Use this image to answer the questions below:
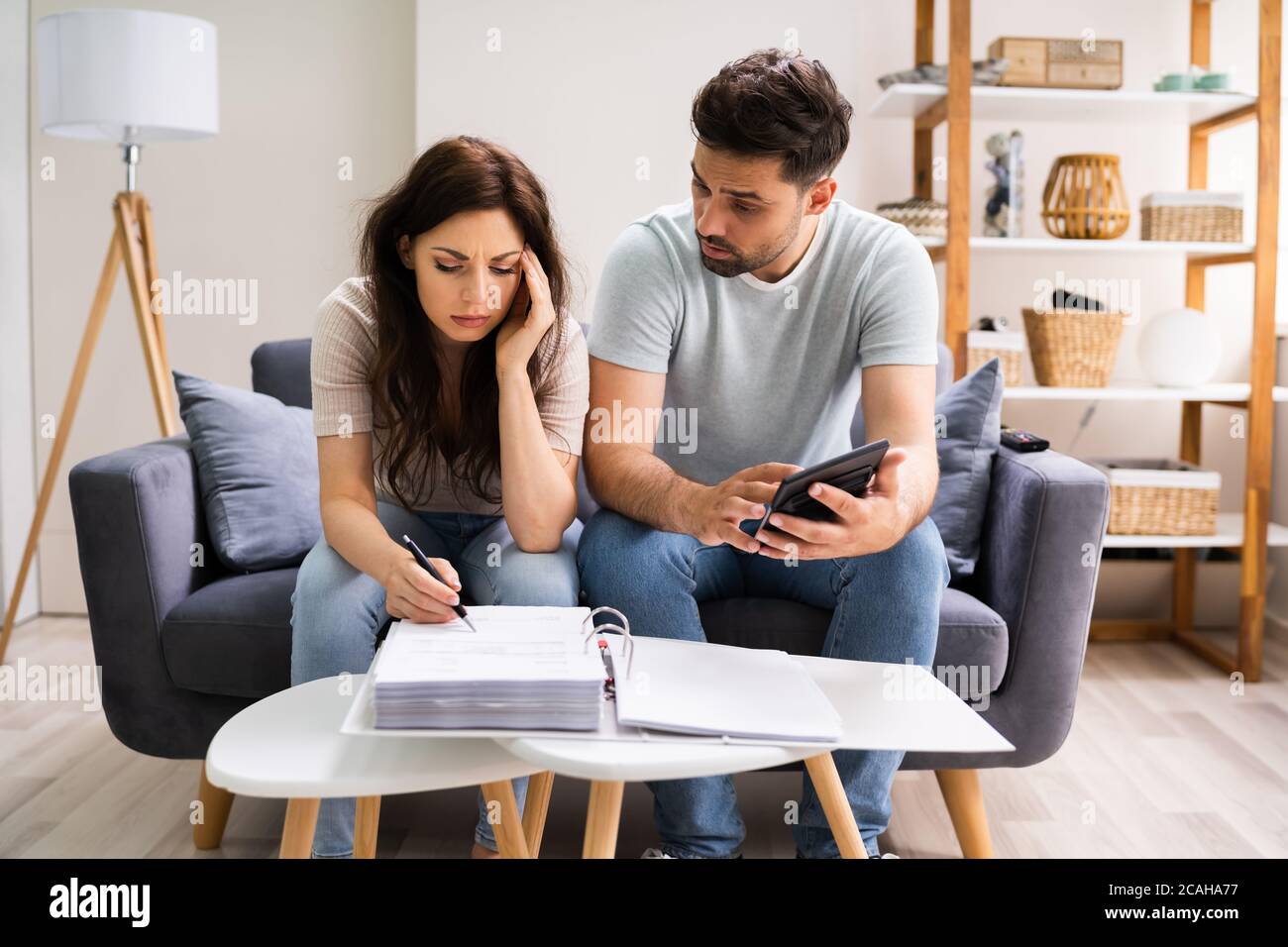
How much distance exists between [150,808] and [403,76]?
1.96 m

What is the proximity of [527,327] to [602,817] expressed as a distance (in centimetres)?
77

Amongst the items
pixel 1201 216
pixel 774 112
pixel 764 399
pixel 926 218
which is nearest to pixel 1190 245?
pixel 1201 216

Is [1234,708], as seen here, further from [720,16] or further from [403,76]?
[403,76]

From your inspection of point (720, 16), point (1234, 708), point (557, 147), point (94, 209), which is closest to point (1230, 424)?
point (1234, 708)

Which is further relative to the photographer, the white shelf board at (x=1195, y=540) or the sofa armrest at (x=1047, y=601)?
the white shelf board at (x=1195, y=540)

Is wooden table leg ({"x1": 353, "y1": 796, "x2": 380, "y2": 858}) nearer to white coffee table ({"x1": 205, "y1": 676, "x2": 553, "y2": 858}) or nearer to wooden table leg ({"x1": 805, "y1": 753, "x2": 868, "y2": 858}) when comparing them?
white coffee table ({"x1": 205, "y1": 676, "x2": 553, "y2": 858})

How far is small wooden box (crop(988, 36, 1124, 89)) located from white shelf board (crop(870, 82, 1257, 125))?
0.9 inches

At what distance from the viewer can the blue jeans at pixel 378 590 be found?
1.49 metres

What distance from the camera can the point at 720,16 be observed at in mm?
2984

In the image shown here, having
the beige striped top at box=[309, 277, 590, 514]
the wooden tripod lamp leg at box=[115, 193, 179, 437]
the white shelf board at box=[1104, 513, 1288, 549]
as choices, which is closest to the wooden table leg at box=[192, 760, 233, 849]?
the beige striped top at box=[309, 277, 590, 514]

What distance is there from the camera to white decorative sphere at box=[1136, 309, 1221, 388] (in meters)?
2.78

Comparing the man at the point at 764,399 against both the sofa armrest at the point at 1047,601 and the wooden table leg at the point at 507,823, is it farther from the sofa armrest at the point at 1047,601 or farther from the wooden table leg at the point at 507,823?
the wooden table leg at the point at 507,823

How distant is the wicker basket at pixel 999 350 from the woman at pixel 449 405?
1317 millimetres

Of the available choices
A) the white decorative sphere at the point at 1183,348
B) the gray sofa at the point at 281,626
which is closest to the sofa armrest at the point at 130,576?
the gray sofa at the point at 281,626
